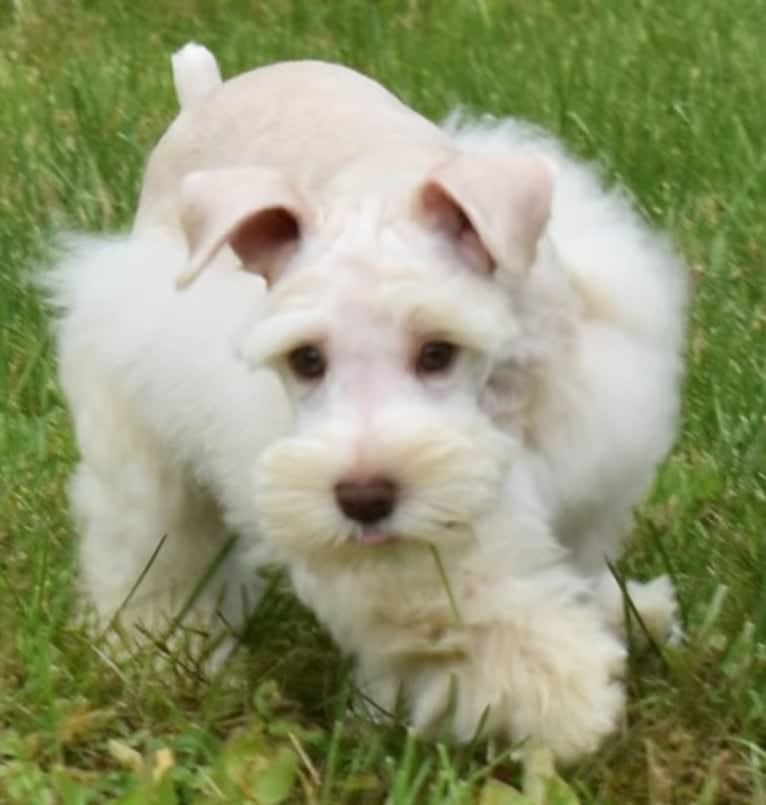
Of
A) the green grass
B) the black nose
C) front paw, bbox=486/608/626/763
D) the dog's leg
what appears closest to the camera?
the black nose

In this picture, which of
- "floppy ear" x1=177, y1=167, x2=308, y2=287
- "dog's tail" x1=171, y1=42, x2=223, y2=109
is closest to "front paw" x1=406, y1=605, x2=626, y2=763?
"floppy ear" x1=177, y1=167, x2=308, y2=287

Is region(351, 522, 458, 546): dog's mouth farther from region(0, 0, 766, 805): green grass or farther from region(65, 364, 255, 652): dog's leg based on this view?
region(65, 364, 255, 652): dog's leg

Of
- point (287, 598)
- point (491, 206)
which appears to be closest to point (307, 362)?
point (491, 206)

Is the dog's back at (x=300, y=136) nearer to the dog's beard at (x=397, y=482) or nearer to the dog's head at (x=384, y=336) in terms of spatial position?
the dog's head at (x=384, y=336)

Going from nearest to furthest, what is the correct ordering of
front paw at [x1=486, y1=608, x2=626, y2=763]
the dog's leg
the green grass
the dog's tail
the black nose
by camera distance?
1. the black nose
2. front paw at [x1=486, y1=608, x2=626, y2=763]
3. the green grass
4. the dog's leg
5. the dog's tail

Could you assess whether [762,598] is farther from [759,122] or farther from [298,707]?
[759,122]

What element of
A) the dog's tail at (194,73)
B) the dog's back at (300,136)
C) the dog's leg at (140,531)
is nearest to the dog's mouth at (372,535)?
the dog's back at (300,136)

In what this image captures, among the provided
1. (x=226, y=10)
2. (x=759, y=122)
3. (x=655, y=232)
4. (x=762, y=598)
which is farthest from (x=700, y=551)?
(x=226, y=10)
